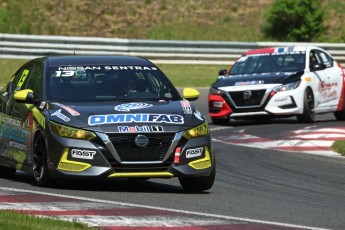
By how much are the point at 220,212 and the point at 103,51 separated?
2270 centimetres

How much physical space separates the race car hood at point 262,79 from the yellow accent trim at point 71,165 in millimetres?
10887

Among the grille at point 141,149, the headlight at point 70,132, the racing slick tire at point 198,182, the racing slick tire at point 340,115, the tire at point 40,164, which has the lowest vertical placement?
the racing slick tire at point 340,115

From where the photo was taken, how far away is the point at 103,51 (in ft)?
107

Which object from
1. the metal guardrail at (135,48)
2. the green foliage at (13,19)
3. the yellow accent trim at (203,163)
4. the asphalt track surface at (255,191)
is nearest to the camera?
the asphalt track surface at (255,191)

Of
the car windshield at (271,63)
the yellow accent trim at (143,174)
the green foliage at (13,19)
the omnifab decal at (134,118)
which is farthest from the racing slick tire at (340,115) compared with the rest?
the green foliage at (13,19)

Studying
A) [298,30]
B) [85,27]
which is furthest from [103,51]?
[298,30]

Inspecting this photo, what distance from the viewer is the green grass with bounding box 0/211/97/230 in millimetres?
8688

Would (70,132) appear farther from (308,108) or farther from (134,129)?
(308,108)

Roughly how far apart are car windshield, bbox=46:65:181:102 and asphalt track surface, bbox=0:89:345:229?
0.93m

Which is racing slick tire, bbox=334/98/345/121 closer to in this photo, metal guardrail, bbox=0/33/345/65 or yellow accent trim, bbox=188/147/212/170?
metal guardrail, bbox=0/33/345/65

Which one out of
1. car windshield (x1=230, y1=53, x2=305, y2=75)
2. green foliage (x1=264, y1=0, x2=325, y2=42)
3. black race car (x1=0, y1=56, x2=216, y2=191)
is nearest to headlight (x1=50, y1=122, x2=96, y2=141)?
black race car (x1=0, y1=56, x2=216, y2=191)

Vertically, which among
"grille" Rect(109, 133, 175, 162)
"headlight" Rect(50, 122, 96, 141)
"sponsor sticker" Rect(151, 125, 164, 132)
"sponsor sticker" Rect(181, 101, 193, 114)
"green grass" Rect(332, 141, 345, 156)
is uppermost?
"sponsor sticker" Rect(181, 101, 193, 114)

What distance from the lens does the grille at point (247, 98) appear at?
72.3 feet

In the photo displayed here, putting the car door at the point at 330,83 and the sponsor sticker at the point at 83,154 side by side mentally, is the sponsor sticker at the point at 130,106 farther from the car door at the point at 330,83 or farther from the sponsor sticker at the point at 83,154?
the car door at the point at 330,83
